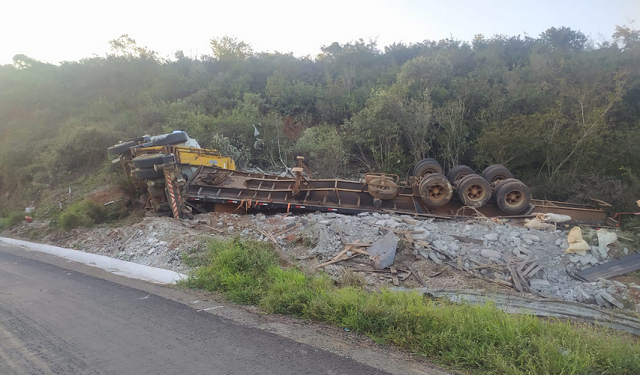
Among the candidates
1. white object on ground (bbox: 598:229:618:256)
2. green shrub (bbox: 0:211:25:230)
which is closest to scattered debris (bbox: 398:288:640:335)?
white object on ground (bbox: 598:229:618:256)

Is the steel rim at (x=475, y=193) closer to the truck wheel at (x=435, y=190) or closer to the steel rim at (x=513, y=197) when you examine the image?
the truck wheel at (x=435, y=190)

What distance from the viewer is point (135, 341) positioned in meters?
4.05

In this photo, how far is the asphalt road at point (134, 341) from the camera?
351 cm

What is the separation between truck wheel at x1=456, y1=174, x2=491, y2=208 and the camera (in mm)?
10641

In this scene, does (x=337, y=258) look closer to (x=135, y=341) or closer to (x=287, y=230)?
(x=287, y=230)

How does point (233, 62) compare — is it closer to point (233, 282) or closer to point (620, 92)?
point (620, 92)

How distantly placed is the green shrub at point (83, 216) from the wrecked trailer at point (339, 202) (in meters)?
3.56

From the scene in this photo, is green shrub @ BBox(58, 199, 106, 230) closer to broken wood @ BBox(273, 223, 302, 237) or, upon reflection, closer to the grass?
broken wood @ BBox(273, 223, 302, 237)

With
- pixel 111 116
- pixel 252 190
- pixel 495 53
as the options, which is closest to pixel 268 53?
pixel 111 116

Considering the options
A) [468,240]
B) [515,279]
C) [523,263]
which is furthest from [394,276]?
[523,263]

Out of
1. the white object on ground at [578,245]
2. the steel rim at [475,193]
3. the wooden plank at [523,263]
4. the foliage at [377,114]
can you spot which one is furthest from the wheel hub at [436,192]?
the foliage at [377,114]

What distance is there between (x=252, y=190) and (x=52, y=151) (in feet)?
52.3

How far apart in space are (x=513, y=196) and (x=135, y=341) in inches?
407

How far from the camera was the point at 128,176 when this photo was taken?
43.0 feet
